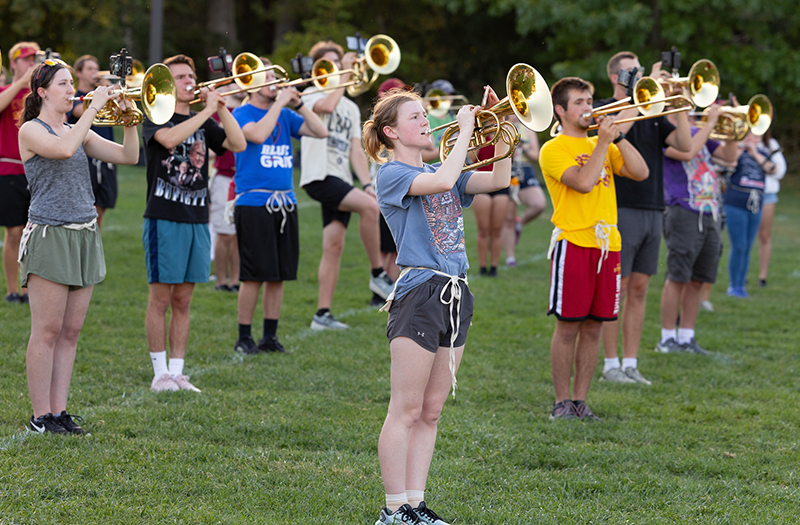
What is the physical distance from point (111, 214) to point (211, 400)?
896 centimetres

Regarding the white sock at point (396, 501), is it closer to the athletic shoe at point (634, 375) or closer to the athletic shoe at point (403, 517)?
the athletic shoe at point (403, 517)

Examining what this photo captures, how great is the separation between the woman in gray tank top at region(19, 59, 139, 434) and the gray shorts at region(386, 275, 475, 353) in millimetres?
1888

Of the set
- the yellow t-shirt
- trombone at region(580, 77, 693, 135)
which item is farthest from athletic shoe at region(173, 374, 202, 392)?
trombone at region(580, 77, 693, 135)

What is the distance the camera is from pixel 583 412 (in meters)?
5.16

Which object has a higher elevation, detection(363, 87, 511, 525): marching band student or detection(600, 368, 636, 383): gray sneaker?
detection(363, 87, 511, 525): marching band student

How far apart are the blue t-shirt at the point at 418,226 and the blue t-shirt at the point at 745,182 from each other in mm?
7137

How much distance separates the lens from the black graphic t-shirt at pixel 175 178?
5.23m

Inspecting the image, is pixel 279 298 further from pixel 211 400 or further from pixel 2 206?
pixel 2 206

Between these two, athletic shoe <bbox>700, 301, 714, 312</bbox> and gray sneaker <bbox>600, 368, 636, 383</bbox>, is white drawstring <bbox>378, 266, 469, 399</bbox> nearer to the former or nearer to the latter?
gray sneaker <bbox>600, 368, 636, 383</bbox>

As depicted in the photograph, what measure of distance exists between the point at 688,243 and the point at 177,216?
13.1 feet

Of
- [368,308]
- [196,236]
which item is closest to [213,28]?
[368,308]

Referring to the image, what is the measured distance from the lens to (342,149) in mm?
7562

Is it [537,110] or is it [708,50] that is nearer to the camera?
[537,110]

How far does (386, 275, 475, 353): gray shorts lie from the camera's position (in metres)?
3.42
